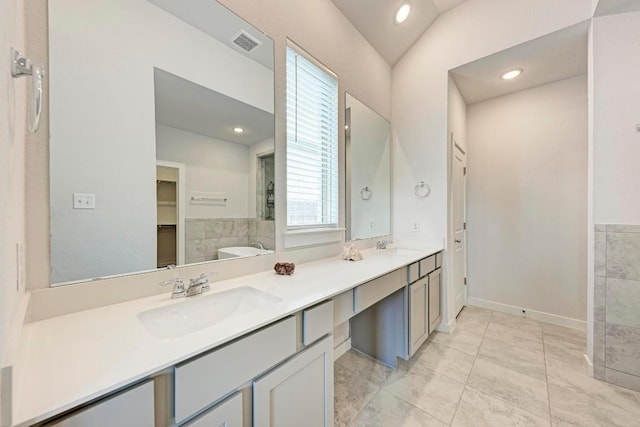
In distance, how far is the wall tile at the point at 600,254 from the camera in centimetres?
177

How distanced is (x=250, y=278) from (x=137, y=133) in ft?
2.82

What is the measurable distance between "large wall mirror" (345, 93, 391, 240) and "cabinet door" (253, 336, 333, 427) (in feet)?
4.13

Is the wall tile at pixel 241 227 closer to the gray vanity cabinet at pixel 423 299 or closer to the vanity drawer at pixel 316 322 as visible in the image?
the vanity drawer at pixel 316 322

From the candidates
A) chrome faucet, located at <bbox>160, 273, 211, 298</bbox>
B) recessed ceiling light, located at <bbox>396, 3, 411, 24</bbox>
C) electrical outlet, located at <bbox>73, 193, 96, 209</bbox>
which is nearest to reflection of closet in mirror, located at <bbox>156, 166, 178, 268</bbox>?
chrome faucet, located at <bbox>160, 273, 211, 298</bbox>

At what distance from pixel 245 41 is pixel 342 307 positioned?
1.60 metres

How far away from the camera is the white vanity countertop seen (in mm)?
494

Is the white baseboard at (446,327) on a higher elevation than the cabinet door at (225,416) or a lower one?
lower

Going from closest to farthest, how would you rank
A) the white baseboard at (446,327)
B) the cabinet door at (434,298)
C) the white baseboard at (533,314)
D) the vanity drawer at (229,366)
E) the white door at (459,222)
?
the vanity drawer at (229,366), the cabinet door at (434,298), the white baseboard at (446,327), the white baseboard at (533,314), the white door at (459,222)

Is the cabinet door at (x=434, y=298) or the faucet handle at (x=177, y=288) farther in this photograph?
the cabinet door at (x=434, y=298)

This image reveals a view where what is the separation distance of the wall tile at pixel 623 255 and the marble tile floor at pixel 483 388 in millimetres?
780

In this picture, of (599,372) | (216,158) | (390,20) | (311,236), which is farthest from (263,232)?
(599,372)

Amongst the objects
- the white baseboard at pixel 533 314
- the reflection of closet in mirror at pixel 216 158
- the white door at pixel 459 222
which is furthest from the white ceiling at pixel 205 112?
the white baseboard at pixel 533 314

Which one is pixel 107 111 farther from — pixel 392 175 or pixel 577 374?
pixel 577 374

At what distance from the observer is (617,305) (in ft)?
5.69
